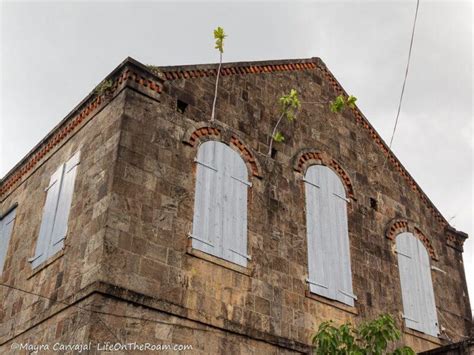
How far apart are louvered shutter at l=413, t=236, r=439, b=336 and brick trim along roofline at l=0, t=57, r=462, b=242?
5.51 ft

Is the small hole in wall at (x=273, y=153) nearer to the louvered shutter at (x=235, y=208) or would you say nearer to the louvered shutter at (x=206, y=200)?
the louvered shutter at (x=235, y=208)

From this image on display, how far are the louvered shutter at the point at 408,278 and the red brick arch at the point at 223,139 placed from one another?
4.46 m

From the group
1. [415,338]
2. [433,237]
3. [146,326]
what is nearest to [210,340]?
[146,326]

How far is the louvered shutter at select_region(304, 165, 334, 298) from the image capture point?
42.7 feet

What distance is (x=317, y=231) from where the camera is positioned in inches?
537

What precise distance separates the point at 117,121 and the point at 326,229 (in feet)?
16.8

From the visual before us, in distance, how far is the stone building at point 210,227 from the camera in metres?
10.4

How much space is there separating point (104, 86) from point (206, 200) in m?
2.89

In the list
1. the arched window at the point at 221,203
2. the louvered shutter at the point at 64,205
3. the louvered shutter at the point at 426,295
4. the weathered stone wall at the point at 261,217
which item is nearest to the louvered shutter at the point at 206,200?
the arched window at the point at 221,203

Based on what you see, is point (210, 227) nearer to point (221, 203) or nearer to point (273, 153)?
point (221, 203)

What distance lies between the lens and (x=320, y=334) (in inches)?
402

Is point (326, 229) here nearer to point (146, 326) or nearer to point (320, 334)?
point (320, 334)

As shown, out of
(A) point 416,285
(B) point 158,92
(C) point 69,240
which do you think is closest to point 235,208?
(B) point 158,92

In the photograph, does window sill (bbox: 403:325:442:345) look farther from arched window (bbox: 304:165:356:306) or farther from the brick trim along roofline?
the brick trim along roofline
